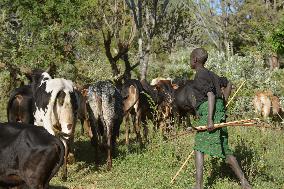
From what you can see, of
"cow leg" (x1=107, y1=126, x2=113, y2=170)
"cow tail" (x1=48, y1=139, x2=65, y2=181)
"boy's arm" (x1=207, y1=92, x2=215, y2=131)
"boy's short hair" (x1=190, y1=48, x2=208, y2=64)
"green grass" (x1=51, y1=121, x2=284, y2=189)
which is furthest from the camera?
"cow leg" (x1=107, y1=126, x2=113, y2=170)

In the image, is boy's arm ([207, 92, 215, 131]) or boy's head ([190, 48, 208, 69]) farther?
boy's head ([190, 48, 208, 69])

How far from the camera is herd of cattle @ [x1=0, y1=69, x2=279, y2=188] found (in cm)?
601

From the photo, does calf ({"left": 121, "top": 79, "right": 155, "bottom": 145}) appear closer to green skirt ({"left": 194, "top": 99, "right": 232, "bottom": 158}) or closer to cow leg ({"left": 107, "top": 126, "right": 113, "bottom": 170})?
cow leg ({"left": 107, "top": 126, "right": 113, "bottom": 170})

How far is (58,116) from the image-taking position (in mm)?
9031

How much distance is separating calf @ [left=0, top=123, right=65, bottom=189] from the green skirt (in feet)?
6.80

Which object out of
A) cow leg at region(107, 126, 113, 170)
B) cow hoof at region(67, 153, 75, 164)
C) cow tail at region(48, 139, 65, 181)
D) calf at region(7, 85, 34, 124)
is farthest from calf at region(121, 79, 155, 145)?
cow tail at region(48, 139, 65, 181)

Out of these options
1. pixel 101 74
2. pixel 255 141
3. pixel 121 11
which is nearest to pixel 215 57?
pixel 121 11

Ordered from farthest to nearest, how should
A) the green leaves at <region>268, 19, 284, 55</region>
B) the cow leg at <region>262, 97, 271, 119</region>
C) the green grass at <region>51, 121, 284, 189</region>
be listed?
1. the green leaves at <region>268, 19, 284, 55</region>
2. the cow leg at <region>262, 97, 271, 119</region>
3. the green grass at <region>51, 121, 284, 189</region>

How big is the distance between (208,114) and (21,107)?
16.1 feet

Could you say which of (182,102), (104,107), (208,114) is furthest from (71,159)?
(182,102)

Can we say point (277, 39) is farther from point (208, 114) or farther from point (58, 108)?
point (208, 114)

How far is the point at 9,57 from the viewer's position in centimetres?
1513

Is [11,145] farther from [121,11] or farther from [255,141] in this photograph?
[121,11]

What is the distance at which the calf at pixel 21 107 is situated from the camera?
10.1 m
